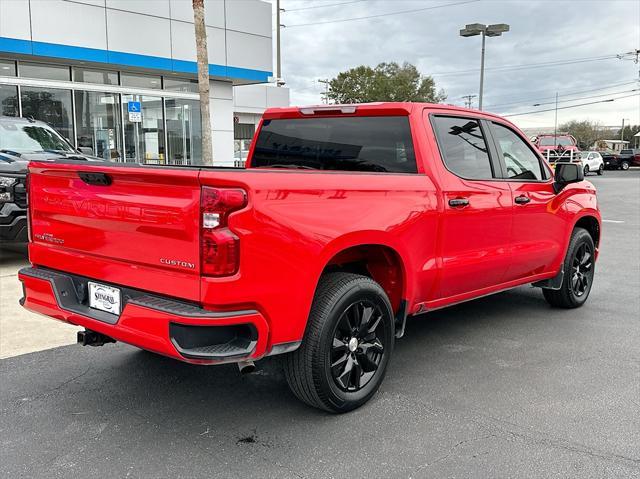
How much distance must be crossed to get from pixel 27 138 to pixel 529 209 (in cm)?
783

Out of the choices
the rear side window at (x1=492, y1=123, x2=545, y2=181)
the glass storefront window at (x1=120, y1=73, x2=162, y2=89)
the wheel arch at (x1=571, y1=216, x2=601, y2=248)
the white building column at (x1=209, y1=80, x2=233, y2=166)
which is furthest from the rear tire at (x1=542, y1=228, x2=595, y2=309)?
the white building column at (x1=209, y1=80, x2=233, y2=166)

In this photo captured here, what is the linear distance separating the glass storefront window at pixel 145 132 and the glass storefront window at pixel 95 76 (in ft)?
1.94

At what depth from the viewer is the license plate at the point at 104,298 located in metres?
3.27

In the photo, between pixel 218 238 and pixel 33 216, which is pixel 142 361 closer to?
pixel 33 216

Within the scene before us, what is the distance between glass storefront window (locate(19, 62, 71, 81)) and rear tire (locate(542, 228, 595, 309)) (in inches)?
560

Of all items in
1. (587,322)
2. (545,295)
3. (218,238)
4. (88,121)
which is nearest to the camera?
(218,238)

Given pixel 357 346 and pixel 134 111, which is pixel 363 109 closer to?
pixel 357 346

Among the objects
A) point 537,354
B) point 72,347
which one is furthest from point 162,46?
point 537,354

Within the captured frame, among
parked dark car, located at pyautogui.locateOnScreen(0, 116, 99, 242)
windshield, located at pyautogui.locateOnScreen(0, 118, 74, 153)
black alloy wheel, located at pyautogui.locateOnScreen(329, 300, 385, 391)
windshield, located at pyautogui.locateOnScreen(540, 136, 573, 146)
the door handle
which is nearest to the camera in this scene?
black alloy wheel, located at pyautogui.locateOnScreen(329, 300, 385, 391)

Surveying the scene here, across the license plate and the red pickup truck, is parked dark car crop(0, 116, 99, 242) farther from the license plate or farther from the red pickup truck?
the license plate

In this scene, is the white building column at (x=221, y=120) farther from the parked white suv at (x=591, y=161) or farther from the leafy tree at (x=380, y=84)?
the leafy tree at (x=380, y=84)

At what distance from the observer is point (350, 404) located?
361 cm

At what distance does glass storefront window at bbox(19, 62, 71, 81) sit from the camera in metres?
15.2

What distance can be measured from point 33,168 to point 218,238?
1635 millimetres
